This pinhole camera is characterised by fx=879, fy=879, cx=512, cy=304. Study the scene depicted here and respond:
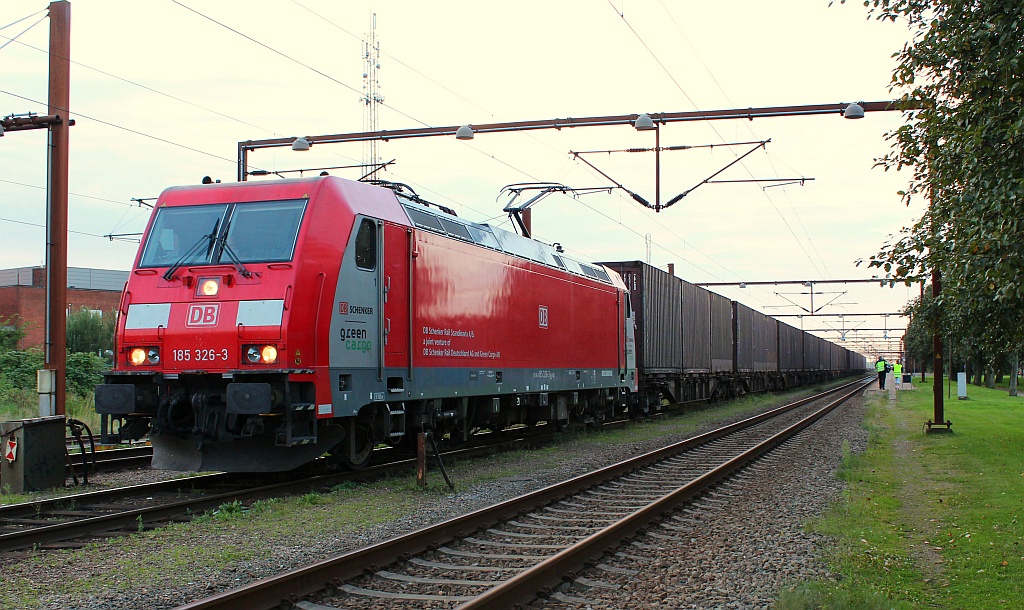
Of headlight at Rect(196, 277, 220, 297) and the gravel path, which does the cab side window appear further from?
the gravel path

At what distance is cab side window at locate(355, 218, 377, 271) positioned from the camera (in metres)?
10.9

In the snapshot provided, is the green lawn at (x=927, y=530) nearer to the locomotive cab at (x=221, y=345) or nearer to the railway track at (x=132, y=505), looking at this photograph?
the locomotive cab at (x=221, y=345)

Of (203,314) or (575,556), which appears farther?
(203,314)

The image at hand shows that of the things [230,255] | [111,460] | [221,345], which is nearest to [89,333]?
[111,460]

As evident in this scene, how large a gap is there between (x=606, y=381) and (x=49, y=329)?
11.9 m

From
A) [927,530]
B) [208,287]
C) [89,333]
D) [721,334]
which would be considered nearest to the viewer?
[927,530]

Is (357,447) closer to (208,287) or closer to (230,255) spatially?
(208,287)

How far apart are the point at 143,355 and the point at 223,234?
171 centimetres

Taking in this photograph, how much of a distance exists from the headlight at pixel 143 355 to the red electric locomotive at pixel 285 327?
0.01 metres

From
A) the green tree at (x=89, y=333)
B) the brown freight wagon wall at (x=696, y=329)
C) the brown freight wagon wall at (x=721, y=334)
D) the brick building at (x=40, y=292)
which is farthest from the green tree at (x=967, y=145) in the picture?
the brick building at (x=40, y=292)

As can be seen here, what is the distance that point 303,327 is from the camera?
9.87 metres

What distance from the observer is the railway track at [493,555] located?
593cm

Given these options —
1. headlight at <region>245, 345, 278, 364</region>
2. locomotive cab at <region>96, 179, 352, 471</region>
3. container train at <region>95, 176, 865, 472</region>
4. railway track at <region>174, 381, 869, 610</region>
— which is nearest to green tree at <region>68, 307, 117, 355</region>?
container train at <region>95, 176, 865, 472</region>

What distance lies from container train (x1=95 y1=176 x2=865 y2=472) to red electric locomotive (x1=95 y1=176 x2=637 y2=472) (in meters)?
0.02
